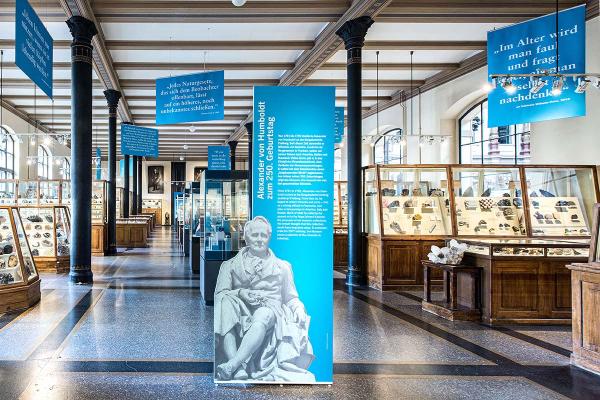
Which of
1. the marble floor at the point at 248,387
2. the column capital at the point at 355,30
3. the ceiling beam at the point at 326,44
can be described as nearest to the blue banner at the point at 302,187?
the marble floor at the point at 248,387

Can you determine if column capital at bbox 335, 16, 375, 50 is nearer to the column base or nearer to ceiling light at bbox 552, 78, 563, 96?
ceiling light at bbox 552, 78, 563, 96

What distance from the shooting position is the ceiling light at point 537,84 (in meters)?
6.25

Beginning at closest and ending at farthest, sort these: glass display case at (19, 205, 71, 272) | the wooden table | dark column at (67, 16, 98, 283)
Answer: the wooden table → dark column at (67, 16, 98, 283) → glass display case at (19, 205, 71, 272)

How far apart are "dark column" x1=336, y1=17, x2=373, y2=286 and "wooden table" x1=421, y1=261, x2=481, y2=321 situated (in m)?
2.27

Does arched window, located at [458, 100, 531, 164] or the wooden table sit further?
arched window, located at [458, 100, 531, 164]

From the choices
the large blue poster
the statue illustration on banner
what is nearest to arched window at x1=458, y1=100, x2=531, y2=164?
the large blue poster

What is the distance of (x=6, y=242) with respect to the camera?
6.91 meters

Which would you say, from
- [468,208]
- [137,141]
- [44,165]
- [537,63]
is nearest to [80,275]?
[137,141]


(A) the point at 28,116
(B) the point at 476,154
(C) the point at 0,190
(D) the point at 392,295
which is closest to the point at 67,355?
(D) the point at 392,295

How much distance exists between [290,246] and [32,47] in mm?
3887

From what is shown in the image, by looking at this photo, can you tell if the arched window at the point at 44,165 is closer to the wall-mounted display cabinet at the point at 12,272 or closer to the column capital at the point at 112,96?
the column capital at the point at 112,96

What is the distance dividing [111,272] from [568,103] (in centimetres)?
945

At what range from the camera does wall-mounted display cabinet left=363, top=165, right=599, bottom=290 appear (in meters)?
8.73

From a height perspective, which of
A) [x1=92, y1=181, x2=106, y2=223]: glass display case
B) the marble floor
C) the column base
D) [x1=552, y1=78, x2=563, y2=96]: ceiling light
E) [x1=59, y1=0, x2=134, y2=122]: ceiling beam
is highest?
[x1=59, y1=0, x2=134, y2=122]: ceiling beam
